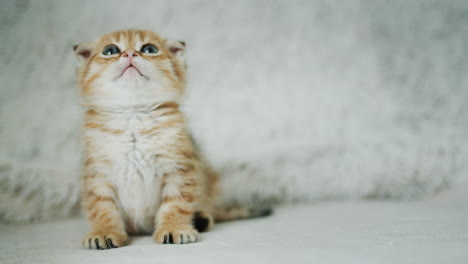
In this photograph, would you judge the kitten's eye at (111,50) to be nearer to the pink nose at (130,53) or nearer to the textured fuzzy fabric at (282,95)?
the pink nose at (130,53)

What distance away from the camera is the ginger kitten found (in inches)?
39.3

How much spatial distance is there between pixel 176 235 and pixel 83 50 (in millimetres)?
557

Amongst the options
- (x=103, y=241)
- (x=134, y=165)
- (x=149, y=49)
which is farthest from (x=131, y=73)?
(x=103, y=241)

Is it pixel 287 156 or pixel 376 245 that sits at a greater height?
pixel 287 156

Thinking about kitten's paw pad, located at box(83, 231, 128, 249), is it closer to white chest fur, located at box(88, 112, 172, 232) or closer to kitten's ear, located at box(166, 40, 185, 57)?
white chest fur, located at box(88, 112, 172, 232)

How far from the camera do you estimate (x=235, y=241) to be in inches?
35.4

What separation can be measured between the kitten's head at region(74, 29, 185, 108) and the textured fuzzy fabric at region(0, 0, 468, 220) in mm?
273

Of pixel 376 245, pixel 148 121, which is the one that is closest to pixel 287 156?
pixel 148 121

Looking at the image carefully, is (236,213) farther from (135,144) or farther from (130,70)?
(130,70)

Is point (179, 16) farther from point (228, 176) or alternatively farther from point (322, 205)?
point (322, 205)

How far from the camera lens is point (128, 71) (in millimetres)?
999

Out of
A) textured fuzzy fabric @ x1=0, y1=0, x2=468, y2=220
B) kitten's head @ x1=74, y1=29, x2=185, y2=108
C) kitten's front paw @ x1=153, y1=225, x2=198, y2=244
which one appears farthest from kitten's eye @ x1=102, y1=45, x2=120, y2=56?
kitten's front paw @ x1=153, y1=225, x2=198, y2=244

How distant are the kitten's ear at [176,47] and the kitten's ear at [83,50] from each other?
0.20 m

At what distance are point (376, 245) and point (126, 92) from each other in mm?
657
